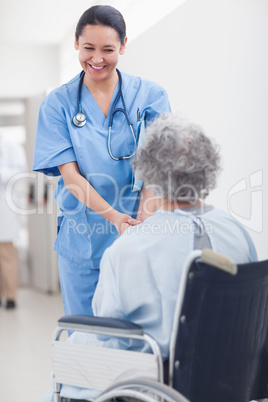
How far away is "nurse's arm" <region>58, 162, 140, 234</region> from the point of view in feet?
5.48

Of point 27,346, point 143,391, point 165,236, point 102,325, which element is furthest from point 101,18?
point 27,346

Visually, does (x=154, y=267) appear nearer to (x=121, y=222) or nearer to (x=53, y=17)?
(x=121, y=222)

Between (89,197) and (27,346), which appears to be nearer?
(89,197)

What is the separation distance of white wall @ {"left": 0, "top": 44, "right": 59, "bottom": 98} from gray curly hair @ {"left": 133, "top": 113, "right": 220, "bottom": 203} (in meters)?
3.59

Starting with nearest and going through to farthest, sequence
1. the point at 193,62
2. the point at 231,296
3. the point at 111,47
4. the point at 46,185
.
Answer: the point at 231,296, the point at 111,47, the point at 193,62, the point at 46,185

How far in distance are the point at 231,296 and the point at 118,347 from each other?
309 mm

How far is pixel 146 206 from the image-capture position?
5.74 ft

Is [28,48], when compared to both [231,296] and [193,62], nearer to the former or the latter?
[193,62]

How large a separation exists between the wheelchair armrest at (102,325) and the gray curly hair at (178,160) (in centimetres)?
31

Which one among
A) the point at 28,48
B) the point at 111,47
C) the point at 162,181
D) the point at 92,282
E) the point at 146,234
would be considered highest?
the point at 28,48

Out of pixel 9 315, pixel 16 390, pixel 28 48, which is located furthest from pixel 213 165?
pixel 28 48

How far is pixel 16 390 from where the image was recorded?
8.38 feet

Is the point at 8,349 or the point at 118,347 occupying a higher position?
the point at 118,347

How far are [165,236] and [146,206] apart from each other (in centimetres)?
51
